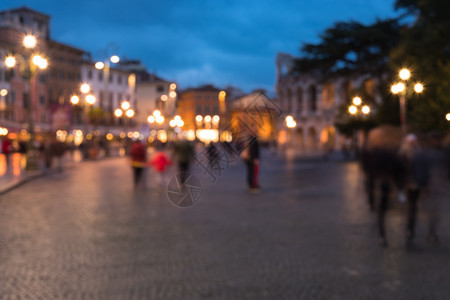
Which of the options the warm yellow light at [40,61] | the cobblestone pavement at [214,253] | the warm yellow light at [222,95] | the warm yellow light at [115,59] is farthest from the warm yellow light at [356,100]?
the warm yellow light at [40,61]

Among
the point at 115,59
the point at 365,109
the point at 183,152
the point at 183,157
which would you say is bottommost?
the point at 183,157

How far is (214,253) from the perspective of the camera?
26.8 feet

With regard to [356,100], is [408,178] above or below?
below

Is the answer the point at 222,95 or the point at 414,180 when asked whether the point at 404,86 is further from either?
the point at 414,180

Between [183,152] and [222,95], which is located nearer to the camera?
[222,95]

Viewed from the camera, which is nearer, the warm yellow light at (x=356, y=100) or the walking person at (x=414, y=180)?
the warm yellow light at (x=356, y=100)

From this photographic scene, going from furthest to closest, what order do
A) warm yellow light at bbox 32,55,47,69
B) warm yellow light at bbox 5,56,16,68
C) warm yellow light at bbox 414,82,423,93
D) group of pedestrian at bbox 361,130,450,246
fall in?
warm yellow light at bbox 32,55,47,69
warm yellow light at bbox 5,56,16,68
group of pedestrian at bbox 361,130,450,246
warm yellow light at bbox 414,82,423,93

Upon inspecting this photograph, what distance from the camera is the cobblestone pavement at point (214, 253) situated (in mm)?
6246

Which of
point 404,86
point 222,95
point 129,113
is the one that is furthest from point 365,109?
point 129,113

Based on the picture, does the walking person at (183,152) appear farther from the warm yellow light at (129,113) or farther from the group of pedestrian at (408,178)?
the group of pedestrian at (408,178)

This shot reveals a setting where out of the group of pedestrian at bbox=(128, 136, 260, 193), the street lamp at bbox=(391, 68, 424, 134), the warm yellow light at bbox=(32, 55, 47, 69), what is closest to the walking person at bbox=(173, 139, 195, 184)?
the group of pedestrian at bbox=(128, 136, 260, 193)

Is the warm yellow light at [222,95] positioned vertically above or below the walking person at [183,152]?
above

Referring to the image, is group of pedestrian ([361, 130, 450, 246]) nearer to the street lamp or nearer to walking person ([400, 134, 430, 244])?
walking person ([400, 134, 430, 244])

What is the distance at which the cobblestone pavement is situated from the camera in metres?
6.25
